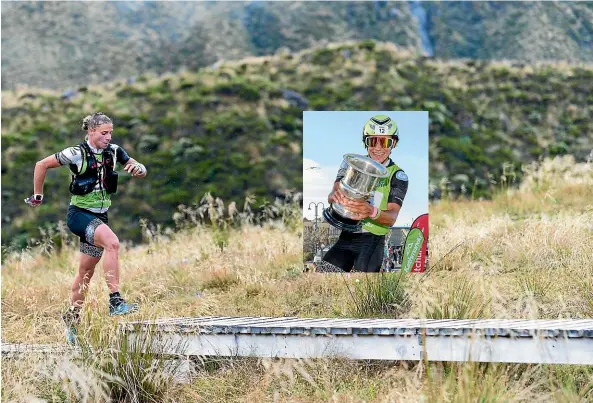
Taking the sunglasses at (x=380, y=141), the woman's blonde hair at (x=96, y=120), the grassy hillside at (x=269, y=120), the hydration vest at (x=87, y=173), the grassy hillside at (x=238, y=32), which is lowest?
the grassy hillside at (x=269, y=120)

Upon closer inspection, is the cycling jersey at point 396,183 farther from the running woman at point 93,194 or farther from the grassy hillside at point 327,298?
the running woman at point 93,194

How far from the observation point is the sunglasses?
8.95 m

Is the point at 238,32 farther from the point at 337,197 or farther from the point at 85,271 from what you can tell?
the point at 85,271

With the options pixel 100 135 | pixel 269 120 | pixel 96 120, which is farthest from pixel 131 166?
pixel 269 120

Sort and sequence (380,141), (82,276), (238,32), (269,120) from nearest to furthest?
(82,276) → (380,141) → (269,120) → (238,32)

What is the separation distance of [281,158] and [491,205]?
17.0 m

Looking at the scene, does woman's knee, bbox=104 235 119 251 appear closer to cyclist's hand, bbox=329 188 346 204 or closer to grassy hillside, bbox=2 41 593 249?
cyclist's hand, bbox=329 188 346 204

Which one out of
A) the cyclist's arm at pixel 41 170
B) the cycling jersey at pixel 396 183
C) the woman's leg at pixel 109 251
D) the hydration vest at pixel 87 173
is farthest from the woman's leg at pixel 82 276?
the cycling jersey at pixel 396 183

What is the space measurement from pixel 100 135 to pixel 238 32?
46.1 metres

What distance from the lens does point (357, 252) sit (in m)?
8.76

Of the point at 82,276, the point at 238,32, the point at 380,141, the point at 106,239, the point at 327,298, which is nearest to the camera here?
the point at 106,239

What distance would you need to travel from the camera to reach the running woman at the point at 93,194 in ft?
23.5

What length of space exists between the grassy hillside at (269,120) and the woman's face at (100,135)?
18.9 meters

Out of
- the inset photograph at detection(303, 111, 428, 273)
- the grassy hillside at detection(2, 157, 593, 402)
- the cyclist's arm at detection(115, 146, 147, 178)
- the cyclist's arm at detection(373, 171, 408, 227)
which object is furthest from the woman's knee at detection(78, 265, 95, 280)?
the cyclist's arm at detection(373, 171, 408, 227)
